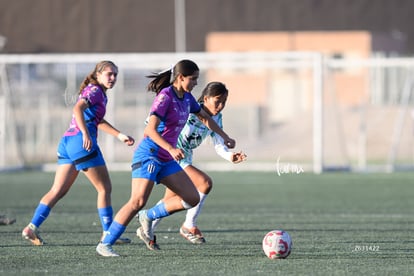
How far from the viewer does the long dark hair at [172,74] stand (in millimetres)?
9148

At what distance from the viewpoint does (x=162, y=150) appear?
9.10 metres

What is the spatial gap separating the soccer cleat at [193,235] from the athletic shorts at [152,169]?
1.38 meters

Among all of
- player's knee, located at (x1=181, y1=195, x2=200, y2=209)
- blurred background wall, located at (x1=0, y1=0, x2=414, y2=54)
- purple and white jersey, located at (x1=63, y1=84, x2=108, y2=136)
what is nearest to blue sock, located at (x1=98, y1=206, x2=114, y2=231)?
purple and white jersey, located at (x1=63, y1=84, x2=108, y2=136)

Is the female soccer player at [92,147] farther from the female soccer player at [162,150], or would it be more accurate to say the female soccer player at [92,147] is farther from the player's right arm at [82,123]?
the female soccer player at [162,150]

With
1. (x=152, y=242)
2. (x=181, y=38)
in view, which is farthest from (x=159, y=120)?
(x=181, y=38)

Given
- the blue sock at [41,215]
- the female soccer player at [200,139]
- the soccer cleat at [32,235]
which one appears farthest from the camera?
the female soccer player at [200,139]

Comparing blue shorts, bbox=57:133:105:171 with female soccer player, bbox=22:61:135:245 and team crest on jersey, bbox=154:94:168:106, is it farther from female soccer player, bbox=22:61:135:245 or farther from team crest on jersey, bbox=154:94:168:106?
team crest on jersey, bbox=154:94:168:106

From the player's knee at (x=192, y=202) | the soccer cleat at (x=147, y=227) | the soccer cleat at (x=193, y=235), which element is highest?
the player's knee at (x=192, y=202)

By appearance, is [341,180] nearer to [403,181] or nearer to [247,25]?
[403,181]

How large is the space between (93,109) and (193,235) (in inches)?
68.0

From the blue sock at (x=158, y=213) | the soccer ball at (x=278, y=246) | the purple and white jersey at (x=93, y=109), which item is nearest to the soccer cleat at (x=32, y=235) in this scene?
the purple and white jersey at (x=93, y=109)

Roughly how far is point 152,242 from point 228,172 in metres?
14.0

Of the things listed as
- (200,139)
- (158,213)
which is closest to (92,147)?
(158,213)

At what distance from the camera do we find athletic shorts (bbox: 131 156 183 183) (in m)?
8.99
